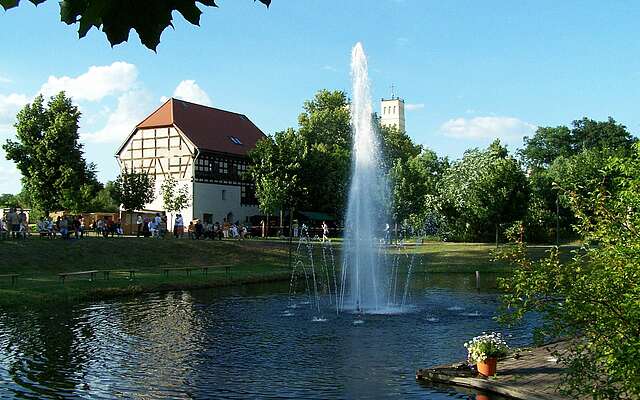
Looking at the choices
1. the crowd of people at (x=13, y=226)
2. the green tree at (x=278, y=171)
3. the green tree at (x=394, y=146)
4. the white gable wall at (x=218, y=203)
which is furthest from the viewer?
the green tree at (x=394, y=146)

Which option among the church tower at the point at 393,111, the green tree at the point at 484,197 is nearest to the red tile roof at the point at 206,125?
the green tree at the point at 484,197

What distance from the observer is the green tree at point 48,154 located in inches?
2217

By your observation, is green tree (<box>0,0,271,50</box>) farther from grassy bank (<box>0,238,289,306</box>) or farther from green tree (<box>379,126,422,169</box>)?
green tree (<box>379,126,422,169</box>)

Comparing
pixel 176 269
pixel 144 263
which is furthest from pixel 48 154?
pixel 176 269

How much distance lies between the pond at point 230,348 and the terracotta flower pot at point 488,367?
0.78 meters

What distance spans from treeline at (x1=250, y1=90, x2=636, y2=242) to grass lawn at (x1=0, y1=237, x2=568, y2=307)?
5.51 meters

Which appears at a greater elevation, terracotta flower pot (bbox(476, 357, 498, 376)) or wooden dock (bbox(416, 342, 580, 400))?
terracotta flower pot (bbox(476, 357, 498, 376))

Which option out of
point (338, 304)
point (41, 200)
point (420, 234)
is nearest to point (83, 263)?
point (338, 304)

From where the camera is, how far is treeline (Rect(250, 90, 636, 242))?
5694cm

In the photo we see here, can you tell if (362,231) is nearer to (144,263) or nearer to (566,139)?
(144,263)

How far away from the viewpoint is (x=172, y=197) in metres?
60.1

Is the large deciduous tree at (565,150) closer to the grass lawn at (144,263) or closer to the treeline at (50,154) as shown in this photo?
the grass lawn at (144,263)

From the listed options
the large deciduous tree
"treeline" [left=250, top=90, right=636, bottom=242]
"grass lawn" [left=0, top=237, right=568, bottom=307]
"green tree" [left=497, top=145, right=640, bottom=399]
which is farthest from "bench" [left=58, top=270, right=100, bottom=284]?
the large deciduous tree

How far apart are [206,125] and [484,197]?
3101 cm
